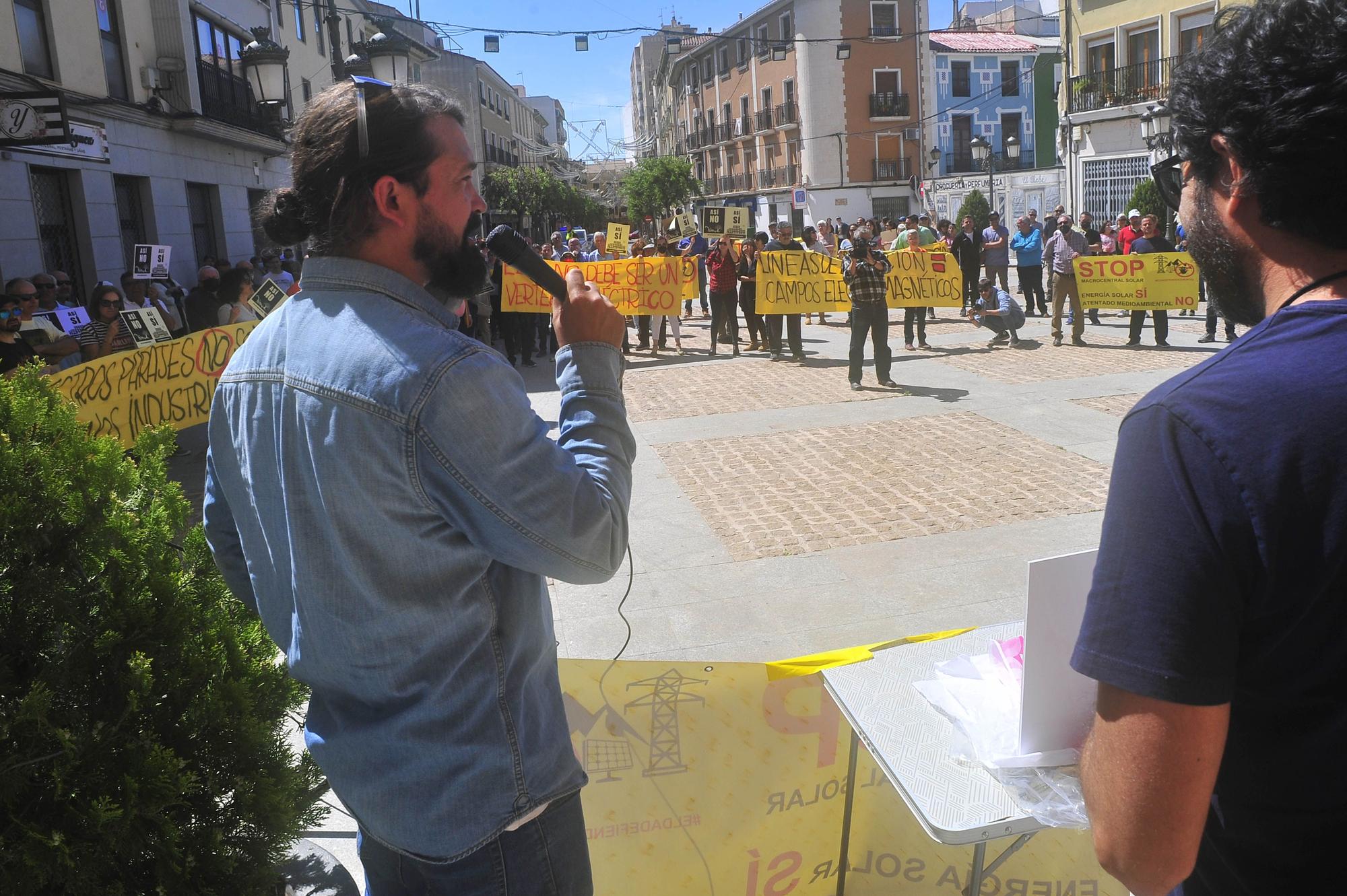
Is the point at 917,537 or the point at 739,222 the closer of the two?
the point at 917,537

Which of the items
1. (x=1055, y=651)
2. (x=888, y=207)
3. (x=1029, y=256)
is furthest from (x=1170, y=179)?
(x=888, y=207)

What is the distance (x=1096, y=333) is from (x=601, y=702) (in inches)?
588

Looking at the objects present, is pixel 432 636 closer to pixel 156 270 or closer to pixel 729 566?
pixel 729 566

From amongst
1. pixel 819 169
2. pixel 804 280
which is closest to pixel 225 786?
pixel 804 280

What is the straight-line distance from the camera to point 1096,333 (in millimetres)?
15562

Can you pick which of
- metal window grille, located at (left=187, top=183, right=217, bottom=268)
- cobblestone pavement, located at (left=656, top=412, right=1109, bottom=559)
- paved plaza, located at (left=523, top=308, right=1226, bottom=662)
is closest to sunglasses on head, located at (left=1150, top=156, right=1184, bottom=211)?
paved plaza, located at (left=523, top=308, right=1226, bottom=662)

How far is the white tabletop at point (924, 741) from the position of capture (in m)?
1.81

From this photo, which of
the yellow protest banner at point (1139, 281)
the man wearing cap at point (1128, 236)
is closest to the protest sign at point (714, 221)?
the yellow protest banner at point (1139, 281)

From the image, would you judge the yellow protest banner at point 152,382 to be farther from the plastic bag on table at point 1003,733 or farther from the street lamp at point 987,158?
the street lamp at point 987,158

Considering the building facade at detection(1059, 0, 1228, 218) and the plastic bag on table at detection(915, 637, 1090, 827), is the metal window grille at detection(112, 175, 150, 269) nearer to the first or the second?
the plastic bag on table at detection(915, 637, 1090, 827)

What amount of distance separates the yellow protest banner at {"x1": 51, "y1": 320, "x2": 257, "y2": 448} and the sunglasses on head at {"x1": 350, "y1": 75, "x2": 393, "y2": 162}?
Result: 20.1 feet

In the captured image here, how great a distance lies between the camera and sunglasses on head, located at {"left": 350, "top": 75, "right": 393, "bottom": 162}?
1479mm

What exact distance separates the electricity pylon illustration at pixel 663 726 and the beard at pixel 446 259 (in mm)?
1160

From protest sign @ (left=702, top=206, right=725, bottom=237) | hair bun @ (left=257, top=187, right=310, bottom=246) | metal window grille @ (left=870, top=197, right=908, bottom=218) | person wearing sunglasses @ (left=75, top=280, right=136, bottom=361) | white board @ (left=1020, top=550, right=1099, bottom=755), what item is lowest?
white board @ (left=1020, top=550, right=1099, bottom=755)
